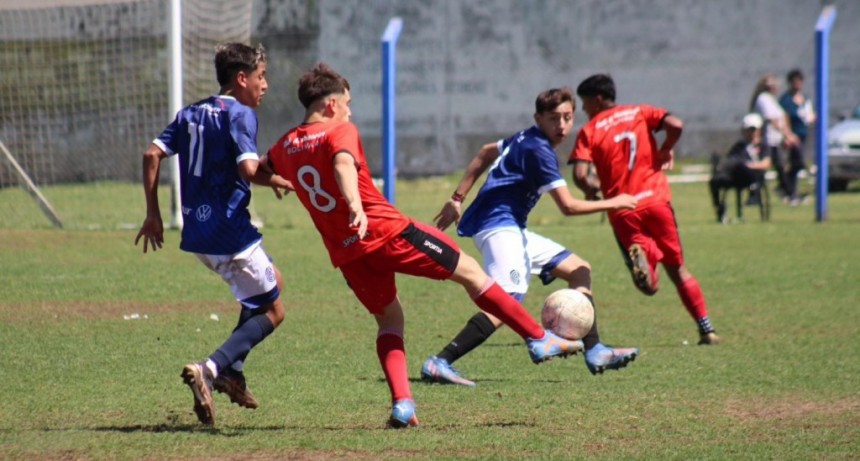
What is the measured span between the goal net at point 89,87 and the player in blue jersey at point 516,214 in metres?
8.82

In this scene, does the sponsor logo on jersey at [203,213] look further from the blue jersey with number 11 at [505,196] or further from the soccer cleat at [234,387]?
the blue jersey with number 11 at [505,196]

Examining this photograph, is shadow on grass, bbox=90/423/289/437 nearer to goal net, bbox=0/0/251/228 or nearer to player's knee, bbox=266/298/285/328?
player's knee, bbox=266/298/285/328

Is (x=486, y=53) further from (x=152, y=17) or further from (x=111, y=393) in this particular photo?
(x=111, y=393)

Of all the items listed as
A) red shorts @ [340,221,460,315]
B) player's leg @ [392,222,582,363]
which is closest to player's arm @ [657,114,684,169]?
player's leg @ [392,222,582,363]

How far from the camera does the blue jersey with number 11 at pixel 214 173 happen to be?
6.72 meters

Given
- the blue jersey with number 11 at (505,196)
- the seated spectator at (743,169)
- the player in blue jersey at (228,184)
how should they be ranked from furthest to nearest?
the seated spectator at (743,169) → the blue jersey with number 11 at (505,196) → the player in blue jersey at (228,184)

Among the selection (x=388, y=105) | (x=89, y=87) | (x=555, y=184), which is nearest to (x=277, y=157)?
(x=555, y=184)

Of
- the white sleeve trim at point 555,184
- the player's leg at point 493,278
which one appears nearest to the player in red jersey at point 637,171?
the player's leg at point 493,278

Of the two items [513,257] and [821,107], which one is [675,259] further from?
[821,107]

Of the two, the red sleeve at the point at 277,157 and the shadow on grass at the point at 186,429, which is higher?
the red sleeve at the point at 277,157

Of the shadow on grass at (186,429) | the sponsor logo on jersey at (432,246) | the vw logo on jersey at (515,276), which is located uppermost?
the sponsor logo on jersey at (432,246)

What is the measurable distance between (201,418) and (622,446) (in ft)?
6.73

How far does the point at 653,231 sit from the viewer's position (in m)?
9.73

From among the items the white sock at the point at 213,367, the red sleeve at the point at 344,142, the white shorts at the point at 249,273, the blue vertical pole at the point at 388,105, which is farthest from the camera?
the blue vertical pole at the point at 388,105
